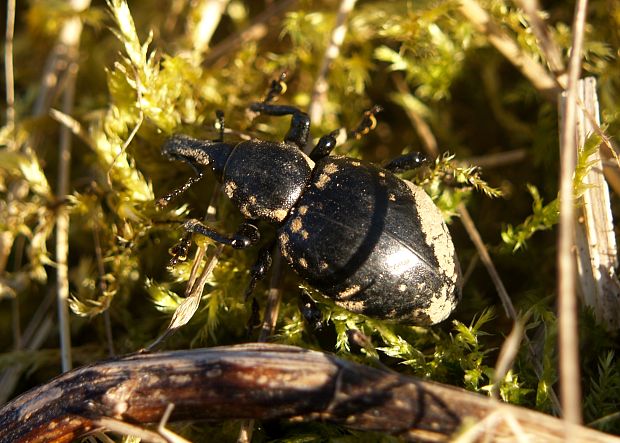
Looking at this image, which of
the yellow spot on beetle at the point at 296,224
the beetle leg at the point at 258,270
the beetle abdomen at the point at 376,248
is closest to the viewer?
the beetle abdomen at the point at 376,248

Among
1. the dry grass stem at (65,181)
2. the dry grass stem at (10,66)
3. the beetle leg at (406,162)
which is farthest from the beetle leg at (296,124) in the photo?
the dry grass stem at (10,66)

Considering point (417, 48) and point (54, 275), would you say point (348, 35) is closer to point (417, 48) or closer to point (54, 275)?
point (417, 48)

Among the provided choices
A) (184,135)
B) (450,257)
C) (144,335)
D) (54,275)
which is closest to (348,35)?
(184,135)

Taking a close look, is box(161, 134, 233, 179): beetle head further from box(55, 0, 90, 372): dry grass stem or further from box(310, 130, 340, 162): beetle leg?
box(55, 0, 90, 372): dry grass stem

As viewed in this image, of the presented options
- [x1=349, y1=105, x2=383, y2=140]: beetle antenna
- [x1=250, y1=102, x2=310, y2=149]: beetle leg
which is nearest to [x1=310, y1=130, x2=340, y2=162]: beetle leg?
[x1=250, y1=102, x2=310, y2=149]: beetle leg

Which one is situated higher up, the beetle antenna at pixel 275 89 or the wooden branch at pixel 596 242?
the beetle antenna at pixel 275 89

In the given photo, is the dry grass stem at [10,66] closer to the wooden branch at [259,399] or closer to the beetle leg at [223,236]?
the beetle leg at [223,236]
